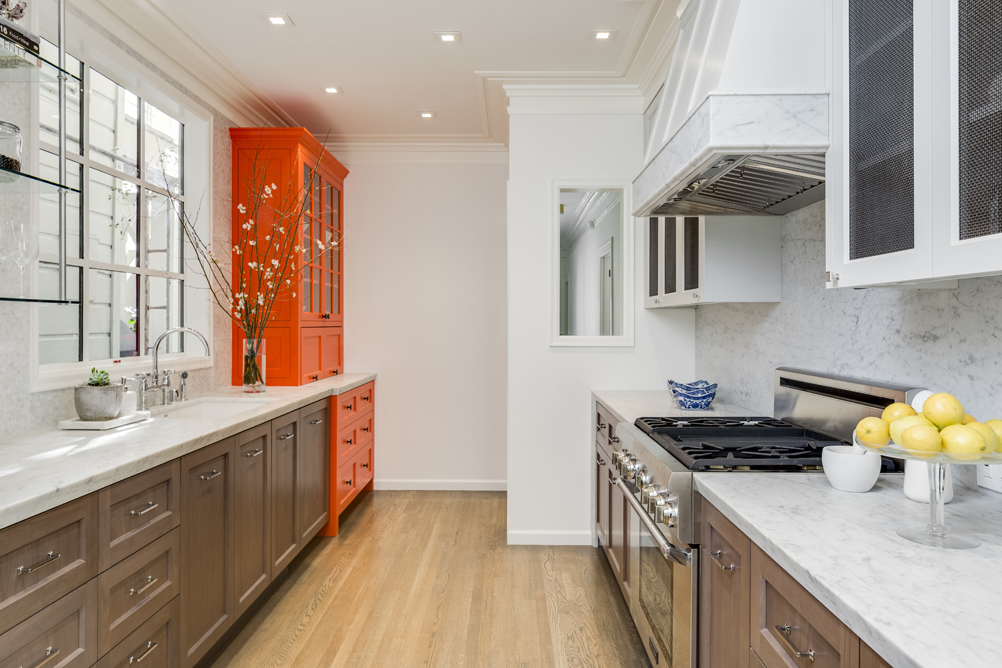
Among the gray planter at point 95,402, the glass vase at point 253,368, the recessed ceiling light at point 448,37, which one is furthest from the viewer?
the glass vase at point 253,368

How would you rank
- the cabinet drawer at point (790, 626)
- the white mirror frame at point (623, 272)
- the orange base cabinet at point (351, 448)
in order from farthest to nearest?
the orange base cabinet at point (351, 448) < the white mirror frame at point (623, 272) < the cabinet drawer at point (790, 626)

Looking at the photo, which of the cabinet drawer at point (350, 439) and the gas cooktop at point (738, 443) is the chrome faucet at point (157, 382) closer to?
the cabinet drawer at point (350, 439)

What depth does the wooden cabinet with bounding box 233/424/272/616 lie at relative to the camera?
2.38 m

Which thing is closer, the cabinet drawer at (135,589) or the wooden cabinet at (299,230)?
the cabinet drawer at (135,589)

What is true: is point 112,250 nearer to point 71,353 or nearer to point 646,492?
point 71,353

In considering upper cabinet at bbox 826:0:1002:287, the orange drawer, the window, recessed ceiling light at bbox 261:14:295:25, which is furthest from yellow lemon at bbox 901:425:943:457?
the orange drawer

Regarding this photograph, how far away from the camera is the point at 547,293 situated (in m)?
3.54

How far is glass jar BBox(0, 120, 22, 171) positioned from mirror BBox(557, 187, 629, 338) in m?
2.53

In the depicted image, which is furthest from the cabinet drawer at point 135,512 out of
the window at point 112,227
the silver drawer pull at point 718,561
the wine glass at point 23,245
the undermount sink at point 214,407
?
the silver drawer pull at point 718,561

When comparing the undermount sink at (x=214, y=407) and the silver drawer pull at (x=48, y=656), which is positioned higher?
the undermount sink at (x=214, y=407)

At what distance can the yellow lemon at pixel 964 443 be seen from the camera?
103cm

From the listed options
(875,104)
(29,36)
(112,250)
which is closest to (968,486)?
(875,104)

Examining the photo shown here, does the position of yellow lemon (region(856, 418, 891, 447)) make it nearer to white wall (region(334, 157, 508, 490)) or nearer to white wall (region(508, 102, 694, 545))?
white wall (region(508, 102, 694, 545))

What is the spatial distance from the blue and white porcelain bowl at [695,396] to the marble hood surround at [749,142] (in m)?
1.15
